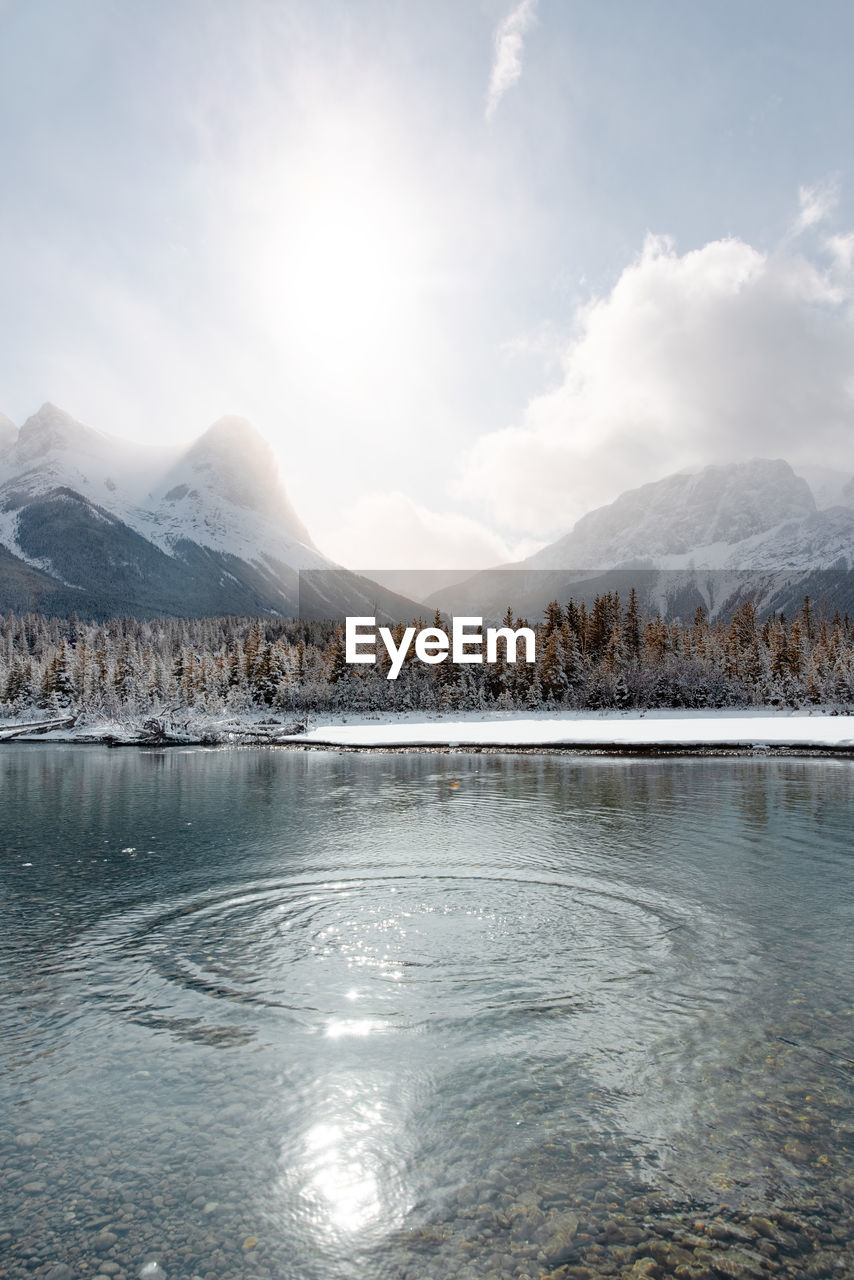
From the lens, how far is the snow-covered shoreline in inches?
2655

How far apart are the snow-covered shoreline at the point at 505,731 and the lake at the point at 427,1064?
45.6 m

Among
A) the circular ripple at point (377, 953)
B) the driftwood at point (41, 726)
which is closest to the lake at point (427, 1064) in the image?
the circular ripple at point (377, 953)

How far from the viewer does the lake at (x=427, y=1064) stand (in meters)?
6.98

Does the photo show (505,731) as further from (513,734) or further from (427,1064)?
(427,1064)

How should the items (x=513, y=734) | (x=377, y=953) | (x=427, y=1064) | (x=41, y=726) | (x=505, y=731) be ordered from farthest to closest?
(x=41, y=726), (x=505, y=731), (x=513, y=734), (x=377, y=953), (x=427, y=1064)

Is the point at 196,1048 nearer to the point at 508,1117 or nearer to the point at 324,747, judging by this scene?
the point at 508,1117

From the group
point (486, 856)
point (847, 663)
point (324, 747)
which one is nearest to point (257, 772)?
point (324, 747)

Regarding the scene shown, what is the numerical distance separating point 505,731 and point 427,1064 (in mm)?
72156

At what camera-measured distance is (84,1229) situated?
278 inches

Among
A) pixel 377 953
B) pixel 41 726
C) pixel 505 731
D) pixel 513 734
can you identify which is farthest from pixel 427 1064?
pixel 41 726

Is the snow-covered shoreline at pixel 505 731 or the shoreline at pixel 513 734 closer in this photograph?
the shoreline at pixel 513 734

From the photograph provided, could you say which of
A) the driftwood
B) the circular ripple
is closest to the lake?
the circular ripple

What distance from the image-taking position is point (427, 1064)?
404 inches

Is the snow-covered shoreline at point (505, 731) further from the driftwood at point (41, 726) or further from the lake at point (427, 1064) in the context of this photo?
the lake at point (427, 1064)
